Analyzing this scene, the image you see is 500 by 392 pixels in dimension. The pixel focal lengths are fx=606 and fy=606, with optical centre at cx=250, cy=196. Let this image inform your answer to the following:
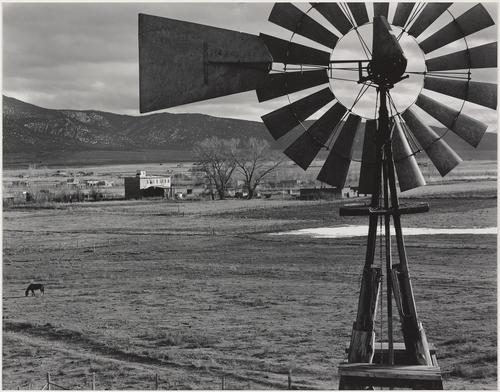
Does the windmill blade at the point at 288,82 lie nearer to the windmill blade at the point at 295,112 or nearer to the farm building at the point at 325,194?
the windmill blade at the point at 295,112

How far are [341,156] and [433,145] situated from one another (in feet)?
3.03

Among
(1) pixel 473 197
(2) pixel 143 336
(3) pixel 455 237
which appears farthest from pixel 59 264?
(1) pixel 473 197

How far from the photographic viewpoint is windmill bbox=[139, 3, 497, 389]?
17.3 ft

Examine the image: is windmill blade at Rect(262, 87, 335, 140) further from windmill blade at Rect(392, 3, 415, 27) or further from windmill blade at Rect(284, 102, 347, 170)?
windmill blade at Rect(392, 3, 415, 27)

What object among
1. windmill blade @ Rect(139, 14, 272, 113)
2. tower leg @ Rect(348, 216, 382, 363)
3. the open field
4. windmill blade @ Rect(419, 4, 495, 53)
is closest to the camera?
windmill blade @ Rect(139, 14, 272, 113)

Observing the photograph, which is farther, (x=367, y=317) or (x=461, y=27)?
(x=461, y=27)

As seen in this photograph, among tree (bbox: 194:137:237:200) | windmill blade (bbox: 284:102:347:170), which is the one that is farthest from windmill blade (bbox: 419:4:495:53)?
tree (bbox: 194:137:237:200)

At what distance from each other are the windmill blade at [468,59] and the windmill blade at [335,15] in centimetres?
89

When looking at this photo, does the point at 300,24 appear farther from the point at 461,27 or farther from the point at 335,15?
the point at 461,27

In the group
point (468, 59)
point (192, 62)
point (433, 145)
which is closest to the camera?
point (192, 62)

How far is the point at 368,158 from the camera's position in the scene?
6211mm

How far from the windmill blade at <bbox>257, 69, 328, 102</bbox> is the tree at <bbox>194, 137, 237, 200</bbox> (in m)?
59.8

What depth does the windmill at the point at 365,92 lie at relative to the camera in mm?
5266

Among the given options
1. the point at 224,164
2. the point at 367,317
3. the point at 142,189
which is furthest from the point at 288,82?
the point at 142,189
